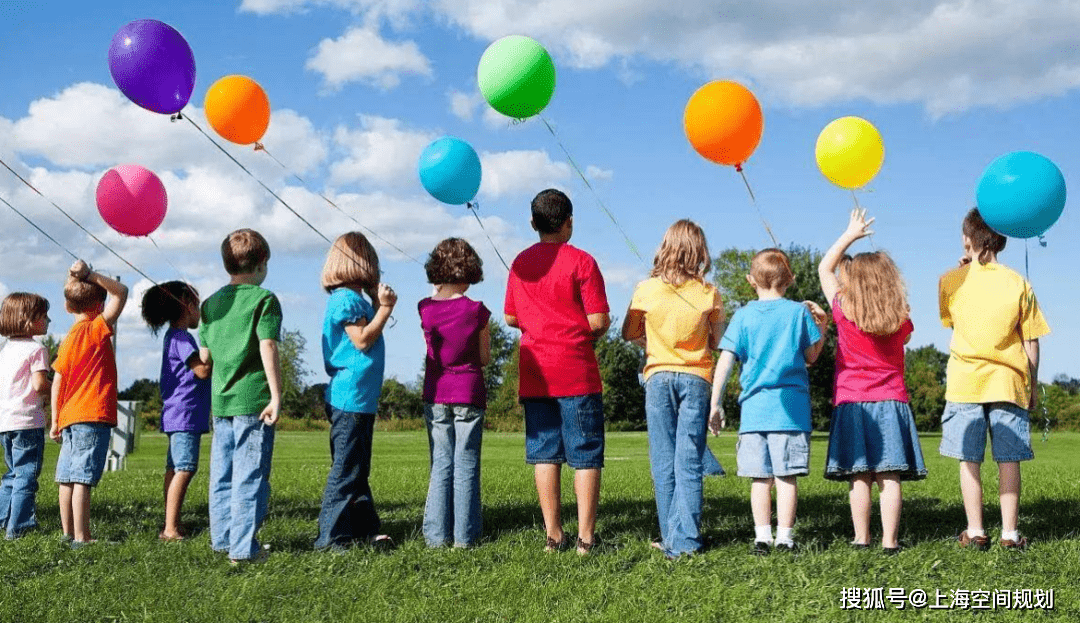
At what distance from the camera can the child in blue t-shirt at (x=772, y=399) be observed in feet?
16.8

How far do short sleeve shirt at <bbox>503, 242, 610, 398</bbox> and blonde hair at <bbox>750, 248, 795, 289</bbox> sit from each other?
0.90 meters

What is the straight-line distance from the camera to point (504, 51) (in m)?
6.18

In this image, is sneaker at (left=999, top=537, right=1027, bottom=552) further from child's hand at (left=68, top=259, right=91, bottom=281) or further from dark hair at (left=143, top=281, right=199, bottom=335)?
child's hand at (left=68, top=259, right=91, bottom=281)

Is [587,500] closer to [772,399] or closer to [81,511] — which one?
[772,399]

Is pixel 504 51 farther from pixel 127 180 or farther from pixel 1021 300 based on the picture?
pixel 1021 300

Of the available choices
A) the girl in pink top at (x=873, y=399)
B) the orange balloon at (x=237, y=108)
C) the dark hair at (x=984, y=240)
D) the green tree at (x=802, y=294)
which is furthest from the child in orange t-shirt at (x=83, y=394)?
the green tree at (x=802, y=294)

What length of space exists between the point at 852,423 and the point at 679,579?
56.8 inches

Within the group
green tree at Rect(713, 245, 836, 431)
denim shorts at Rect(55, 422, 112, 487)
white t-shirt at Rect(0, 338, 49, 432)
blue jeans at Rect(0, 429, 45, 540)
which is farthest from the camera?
green tree at Rect(713, 245, 836, 431)

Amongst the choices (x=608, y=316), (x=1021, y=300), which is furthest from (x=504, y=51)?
(x=1021, y=300)

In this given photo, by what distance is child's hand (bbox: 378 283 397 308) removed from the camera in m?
5.26

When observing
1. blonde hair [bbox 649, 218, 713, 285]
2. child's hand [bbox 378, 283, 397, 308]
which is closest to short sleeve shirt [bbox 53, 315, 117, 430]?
child's hand [bbox 378, 283, 397, 308]

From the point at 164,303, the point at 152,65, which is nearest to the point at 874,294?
the point at 164,303

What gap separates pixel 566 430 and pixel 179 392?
2568mm

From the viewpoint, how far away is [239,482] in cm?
521
